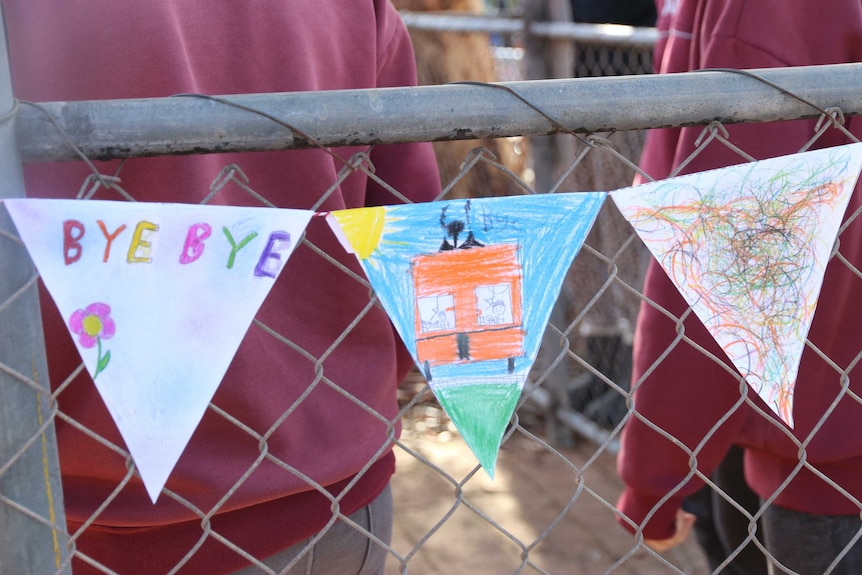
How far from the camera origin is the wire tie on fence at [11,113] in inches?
39.5

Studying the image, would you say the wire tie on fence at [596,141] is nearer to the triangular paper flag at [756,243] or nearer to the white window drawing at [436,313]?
the triangular paper flag at [756,243]

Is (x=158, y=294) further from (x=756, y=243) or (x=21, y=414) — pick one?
(x=756, y=243)

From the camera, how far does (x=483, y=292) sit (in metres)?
1.12

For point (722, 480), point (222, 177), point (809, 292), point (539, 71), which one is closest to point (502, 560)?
point (722, 480)

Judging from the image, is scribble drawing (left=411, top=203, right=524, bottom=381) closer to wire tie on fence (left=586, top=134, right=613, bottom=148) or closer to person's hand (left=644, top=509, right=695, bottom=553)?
wire tie on fence (left=586, top=134, right=613, bottom=148)

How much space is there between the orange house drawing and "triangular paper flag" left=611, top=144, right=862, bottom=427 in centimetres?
18

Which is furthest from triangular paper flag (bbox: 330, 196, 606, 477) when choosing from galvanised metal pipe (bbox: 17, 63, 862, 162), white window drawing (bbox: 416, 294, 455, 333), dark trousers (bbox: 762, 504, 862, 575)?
dark trousers (bbox: 762, 504, 862, 575)

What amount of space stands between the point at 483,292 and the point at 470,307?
0.08ft

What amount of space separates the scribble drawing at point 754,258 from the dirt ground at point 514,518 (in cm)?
167

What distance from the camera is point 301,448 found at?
54.4 inches

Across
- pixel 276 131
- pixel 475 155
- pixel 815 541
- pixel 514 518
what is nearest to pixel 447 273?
pixel 475 155

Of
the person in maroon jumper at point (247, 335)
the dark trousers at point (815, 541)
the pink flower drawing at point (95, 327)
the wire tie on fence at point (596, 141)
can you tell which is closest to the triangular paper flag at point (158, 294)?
the pink flower drawing at point (95, 327)

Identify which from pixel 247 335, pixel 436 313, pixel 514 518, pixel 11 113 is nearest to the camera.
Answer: pixel 11 113

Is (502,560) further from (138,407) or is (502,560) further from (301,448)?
(138,407)
